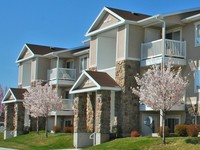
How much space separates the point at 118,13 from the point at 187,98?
26.7 feet

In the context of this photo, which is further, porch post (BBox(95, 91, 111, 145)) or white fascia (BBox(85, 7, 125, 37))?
white fascia (BBox(85, 7, 125, 37))

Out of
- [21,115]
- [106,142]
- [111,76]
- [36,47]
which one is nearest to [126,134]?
[106,142]

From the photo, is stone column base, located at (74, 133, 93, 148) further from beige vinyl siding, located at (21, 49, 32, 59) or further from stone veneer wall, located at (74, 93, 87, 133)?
beige vinyl siding, located at (21, 49, 32, 59)

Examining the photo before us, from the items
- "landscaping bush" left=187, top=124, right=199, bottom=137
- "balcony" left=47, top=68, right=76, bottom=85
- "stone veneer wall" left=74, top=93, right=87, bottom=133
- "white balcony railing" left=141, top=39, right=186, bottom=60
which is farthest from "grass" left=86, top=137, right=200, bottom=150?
"balcony" left=47, top=68, right=76, bottom=85

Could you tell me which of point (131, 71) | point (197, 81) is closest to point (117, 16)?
point (131, 71)

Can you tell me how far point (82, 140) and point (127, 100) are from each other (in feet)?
13.8

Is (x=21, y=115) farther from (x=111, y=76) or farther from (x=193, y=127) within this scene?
(x=193, y=127)

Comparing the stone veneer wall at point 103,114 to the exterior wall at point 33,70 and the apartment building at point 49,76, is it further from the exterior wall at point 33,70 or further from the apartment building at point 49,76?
the exterior wall at point 33,70

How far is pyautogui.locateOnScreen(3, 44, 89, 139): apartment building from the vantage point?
1620 inches

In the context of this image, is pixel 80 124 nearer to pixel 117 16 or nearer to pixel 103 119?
pixel 103 119

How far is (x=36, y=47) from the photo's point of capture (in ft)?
151

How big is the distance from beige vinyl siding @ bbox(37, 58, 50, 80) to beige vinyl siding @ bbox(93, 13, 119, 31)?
12.2 m

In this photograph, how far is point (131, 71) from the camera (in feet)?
97.2

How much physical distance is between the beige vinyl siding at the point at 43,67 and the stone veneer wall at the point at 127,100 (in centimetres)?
1584
